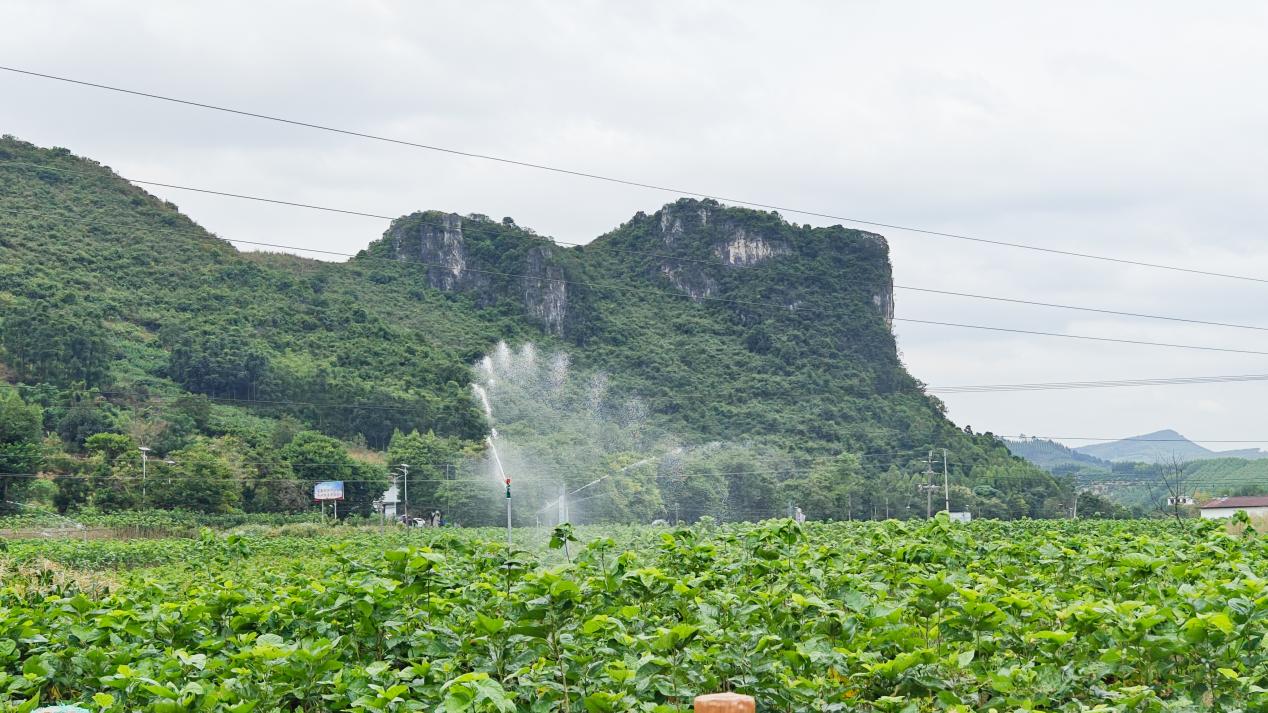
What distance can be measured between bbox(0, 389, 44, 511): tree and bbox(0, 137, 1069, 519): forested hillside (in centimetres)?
17

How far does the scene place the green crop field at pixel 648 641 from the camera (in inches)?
149

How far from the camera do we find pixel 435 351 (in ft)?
273

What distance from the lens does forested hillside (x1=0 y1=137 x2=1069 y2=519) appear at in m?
57.2

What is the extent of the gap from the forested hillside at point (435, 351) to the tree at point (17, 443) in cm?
17

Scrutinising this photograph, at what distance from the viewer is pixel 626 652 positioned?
3992mm

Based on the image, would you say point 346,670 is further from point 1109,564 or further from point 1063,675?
Answer: point 1109,564

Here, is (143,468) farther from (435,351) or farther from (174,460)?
(435,351)

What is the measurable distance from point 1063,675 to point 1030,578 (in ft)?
7.85

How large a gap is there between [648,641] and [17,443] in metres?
→ 51.9

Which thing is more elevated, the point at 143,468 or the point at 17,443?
the point at 17,443

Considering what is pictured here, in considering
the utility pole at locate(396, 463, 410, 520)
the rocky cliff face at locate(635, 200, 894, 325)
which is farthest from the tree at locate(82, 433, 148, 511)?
the rocky cliff face at locate(635, 200, 894, 325)

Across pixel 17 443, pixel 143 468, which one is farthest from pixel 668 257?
pixel 17 443

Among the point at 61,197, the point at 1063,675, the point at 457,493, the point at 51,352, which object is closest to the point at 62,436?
the point at 51,352

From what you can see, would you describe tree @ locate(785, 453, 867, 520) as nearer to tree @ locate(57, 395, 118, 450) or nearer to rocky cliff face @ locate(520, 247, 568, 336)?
tree @ locate(57, 395, 118, 450)
